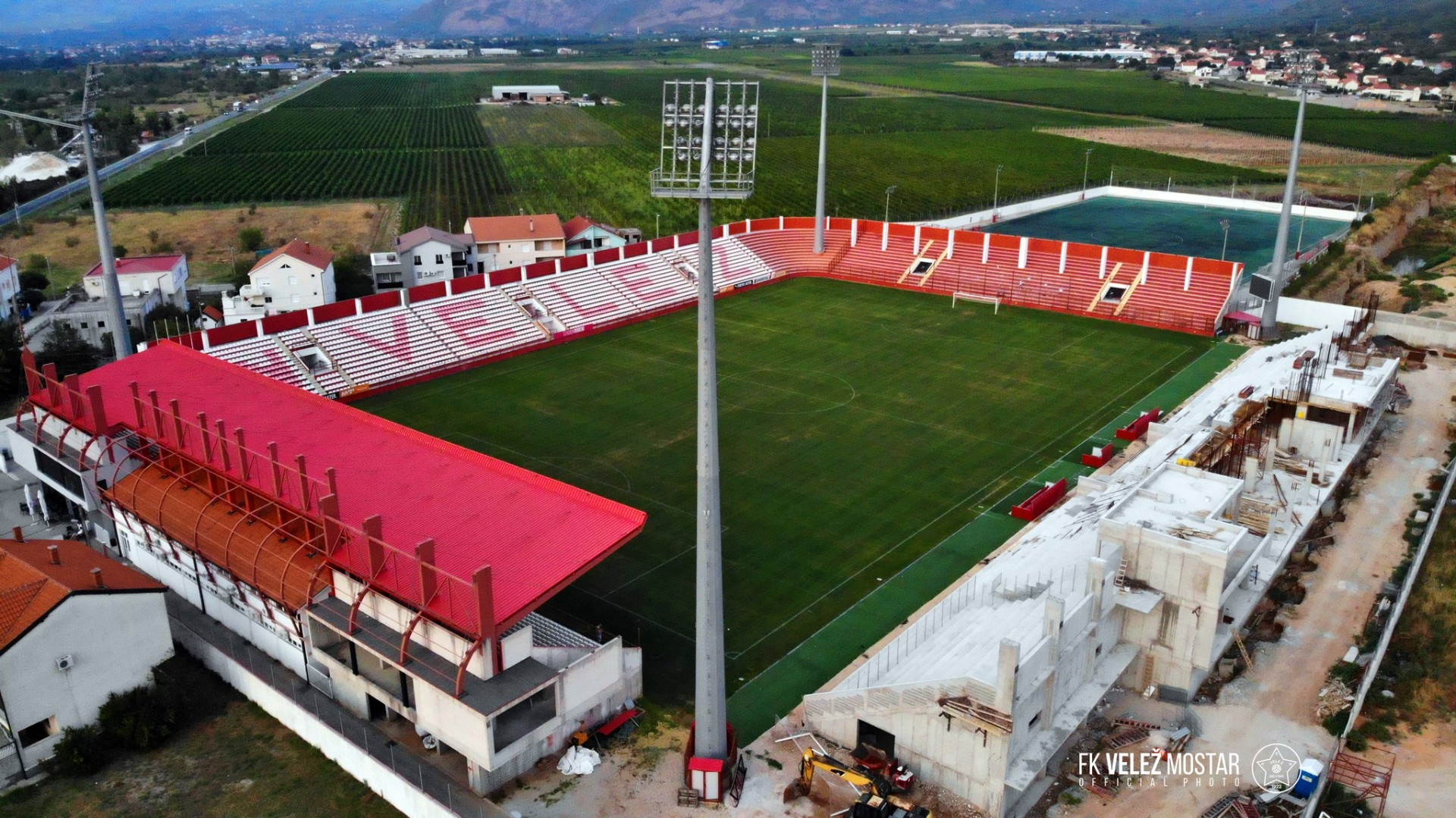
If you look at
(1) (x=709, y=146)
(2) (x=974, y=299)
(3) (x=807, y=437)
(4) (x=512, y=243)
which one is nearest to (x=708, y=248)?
(1) (x=709, y=146)

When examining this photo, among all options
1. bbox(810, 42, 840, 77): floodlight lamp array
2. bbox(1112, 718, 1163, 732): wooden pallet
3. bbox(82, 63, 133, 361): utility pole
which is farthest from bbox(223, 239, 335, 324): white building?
bbox(1112, 718, 1163, 732): wooden pallet

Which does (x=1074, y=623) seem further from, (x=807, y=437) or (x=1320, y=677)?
(x=807, y=437)

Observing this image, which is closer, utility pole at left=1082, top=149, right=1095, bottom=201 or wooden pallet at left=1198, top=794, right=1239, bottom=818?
wooden pallet at left=1198, top=794, right=1239, bottom=818

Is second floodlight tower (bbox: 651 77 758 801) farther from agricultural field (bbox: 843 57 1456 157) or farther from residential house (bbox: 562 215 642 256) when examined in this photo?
agricultural field (bbox: 843 57 1456 157)

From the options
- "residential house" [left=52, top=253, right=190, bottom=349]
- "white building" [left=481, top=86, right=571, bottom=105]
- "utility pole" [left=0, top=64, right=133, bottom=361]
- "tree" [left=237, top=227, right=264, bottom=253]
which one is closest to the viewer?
"utility pole" [left=0, top=64, right=133, bottom=361]

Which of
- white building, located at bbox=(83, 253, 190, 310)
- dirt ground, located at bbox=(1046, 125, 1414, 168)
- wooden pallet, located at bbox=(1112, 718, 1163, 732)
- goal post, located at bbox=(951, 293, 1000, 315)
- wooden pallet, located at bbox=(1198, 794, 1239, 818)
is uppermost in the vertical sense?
dirt ground, located at bbox=(1046, 125, 1414, 168)

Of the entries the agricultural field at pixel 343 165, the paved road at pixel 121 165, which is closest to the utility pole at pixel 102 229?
the paved road at pixel 121 165

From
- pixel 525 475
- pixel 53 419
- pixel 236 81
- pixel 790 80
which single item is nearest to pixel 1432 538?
pixel 525 475

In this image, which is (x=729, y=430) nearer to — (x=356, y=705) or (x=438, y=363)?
(x=438, y=363)
